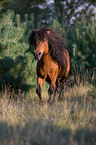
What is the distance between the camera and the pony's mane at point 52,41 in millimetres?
5281

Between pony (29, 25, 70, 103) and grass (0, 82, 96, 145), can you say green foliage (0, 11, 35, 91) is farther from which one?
grass (0, 82, 96, 145)

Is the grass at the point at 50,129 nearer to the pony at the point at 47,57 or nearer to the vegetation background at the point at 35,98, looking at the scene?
the vegetation background at the point at 35,98

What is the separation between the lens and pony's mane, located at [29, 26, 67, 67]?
528 cm

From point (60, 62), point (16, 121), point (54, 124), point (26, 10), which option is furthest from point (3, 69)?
point (26, 10)

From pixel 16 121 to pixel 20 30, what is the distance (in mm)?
3836

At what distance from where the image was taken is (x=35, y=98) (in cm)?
690

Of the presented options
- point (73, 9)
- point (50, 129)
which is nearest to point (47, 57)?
point (50, 129)

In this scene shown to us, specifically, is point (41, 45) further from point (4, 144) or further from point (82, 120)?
point (4, 144)

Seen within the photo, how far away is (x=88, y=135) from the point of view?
10.4 ft

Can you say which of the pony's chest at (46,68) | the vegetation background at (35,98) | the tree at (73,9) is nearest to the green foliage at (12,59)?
the vegetation background at (35,98)

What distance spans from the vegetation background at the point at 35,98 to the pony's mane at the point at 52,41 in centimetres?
77

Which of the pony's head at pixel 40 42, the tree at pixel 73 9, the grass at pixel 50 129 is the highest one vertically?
the tree at pixel 73 9

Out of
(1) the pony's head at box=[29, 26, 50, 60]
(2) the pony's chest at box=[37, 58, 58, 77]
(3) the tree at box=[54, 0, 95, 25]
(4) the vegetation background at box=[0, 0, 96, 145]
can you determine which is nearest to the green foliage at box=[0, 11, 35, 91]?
(4) the vegetation background at box=[0, 0, 96, 145]

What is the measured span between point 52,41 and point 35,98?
2103mm
